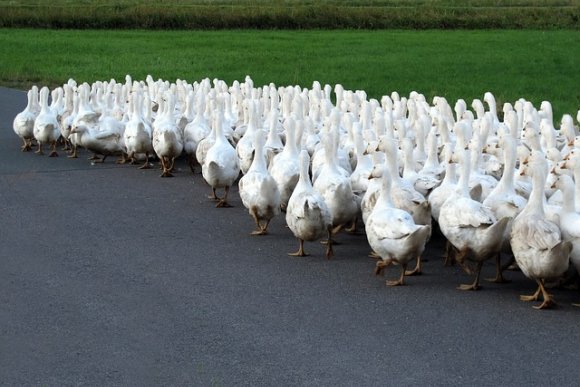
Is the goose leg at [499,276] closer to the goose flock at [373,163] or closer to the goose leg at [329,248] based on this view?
the goose flock at [373,163]

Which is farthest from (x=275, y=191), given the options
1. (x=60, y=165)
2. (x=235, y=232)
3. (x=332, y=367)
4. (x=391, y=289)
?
(x=60, y=165)

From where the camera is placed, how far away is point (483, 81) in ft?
89.1

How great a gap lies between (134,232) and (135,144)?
408 cm

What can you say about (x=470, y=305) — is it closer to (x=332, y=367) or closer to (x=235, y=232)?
(x=332, y=367)

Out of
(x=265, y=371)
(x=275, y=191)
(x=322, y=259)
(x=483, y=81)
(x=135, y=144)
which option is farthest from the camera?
(x=483, y=81)

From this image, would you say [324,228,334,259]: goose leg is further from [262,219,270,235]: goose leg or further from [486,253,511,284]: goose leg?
[486,253,511,284]: goose leg

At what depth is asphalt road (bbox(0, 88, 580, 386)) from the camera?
785cm

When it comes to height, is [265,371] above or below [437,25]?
above

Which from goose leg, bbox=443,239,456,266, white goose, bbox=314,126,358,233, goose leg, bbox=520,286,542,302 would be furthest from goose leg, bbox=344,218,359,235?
goose leg, bbox=520,286,542,302

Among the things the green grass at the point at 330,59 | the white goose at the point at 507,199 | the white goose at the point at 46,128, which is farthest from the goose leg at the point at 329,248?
the green grass at the point at 330,59

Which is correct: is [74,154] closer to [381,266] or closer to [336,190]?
[336,190]

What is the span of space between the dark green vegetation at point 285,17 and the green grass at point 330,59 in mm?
2239

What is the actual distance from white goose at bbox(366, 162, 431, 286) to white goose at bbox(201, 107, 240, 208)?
3.51 meters

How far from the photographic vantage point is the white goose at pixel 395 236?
32.0ft
